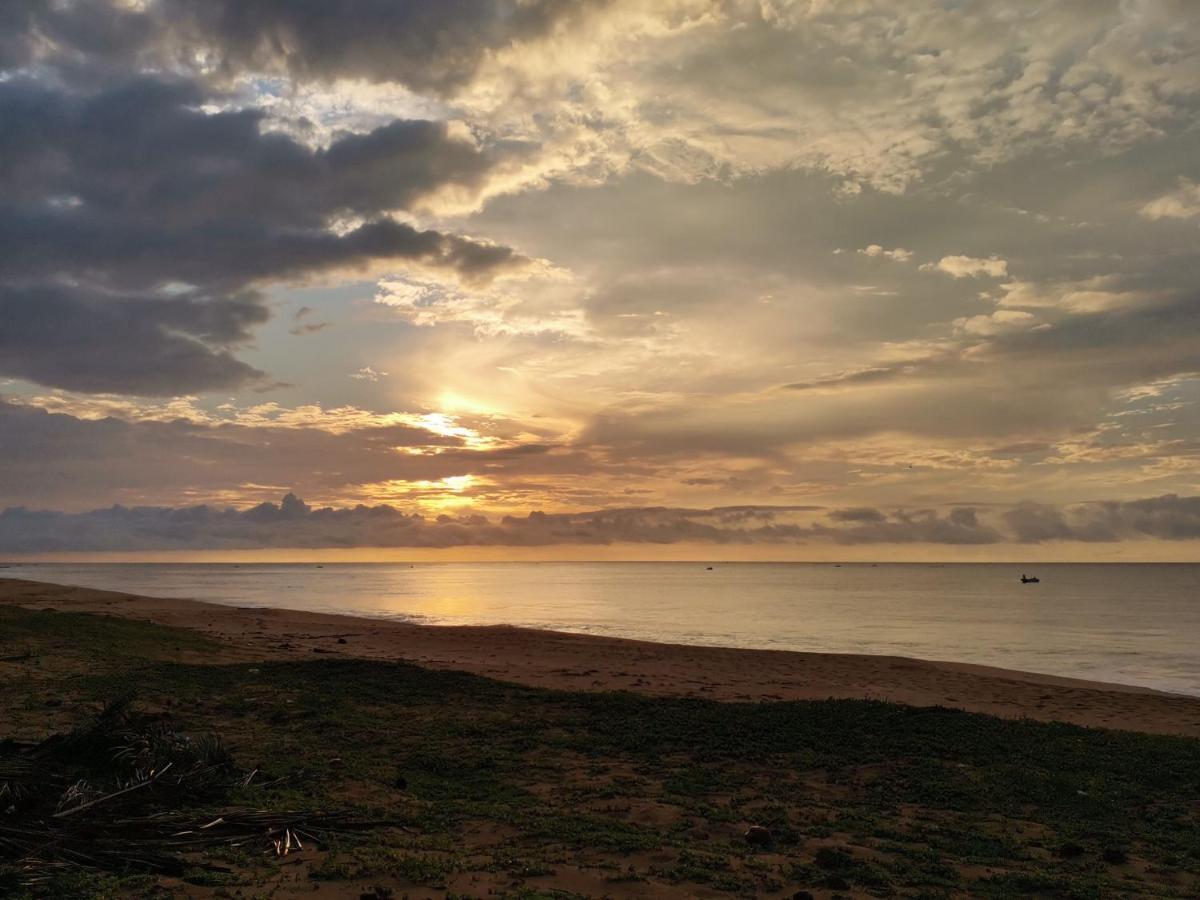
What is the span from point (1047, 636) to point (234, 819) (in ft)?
172

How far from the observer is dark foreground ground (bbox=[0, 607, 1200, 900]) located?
7.33m

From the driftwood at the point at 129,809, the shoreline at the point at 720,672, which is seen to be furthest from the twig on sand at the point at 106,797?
the shoreline at the point at 720,672

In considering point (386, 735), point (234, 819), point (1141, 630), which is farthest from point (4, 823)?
point (1141, 630)

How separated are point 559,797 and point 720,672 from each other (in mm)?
16372

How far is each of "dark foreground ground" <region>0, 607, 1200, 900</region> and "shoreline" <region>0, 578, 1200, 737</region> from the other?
4759 millimetres

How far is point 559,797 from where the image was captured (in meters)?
10.3

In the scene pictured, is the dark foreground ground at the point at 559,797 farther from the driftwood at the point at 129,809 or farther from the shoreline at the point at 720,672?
the shoreline at the point at 720,672

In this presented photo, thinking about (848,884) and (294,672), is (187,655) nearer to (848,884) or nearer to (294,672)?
(294,672)

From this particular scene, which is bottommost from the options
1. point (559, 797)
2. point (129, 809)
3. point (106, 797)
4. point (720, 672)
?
point (720, 672)

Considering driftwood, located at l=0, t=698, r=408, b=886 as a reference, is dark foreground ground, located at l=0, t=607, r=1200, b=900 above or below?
below

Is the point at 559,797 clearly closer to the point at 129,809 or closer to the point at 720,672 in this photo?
the point at 129,809

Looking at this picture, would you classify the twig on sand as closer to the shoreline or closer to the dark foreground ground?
the dark foreground ground

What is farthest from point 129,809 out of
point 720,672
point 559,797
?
point 720,672

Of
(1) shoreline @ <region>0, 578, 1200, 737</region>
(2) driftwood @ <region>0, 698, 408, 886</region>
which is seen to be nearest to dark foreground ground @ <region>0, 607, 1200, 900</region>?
(2) driftwood @ <region>0, 698, 408, 886</region>
